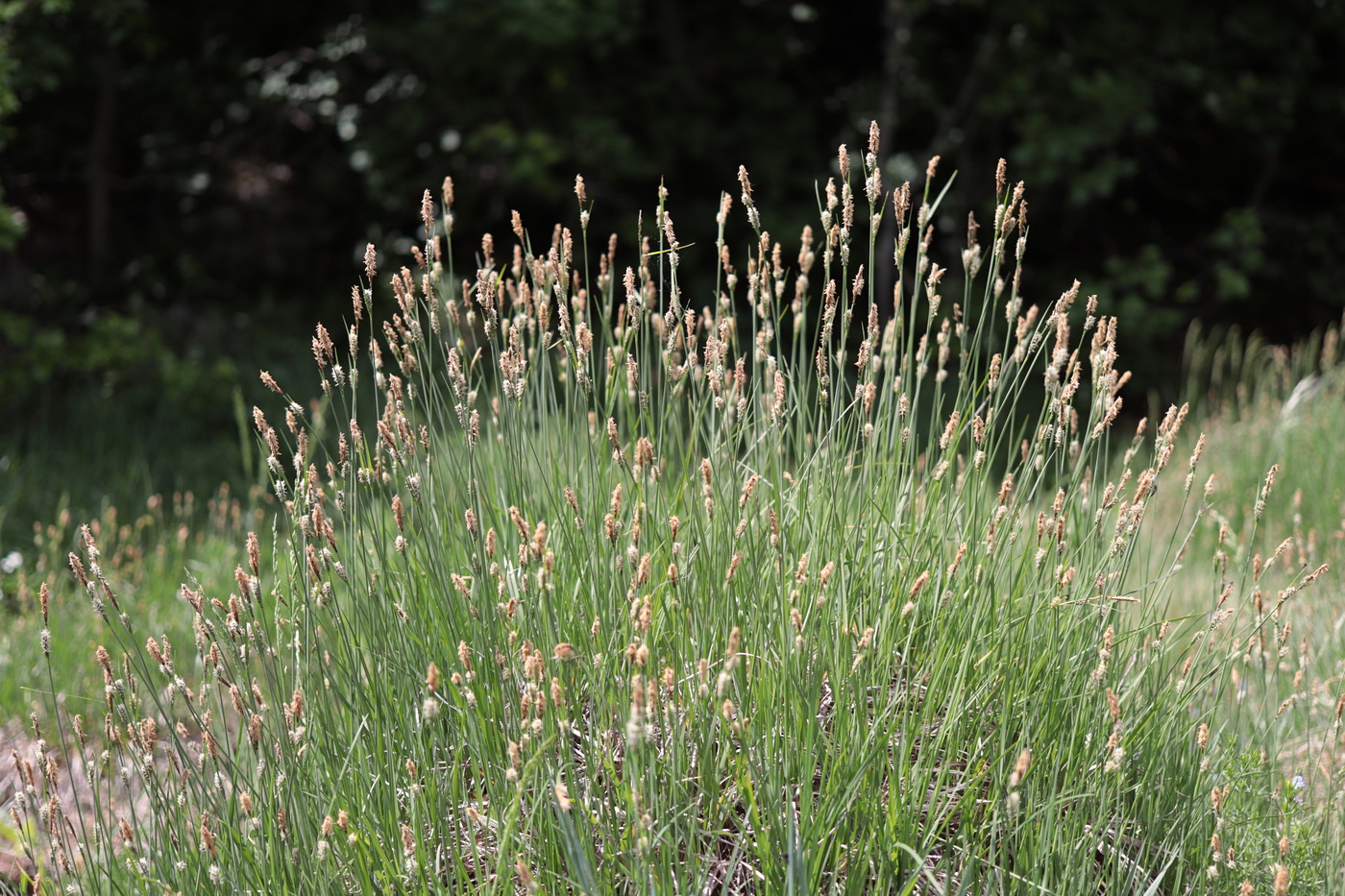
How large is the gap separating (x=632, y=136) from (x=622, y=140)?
3.82 feet

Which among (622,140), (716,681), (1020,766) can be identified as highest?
(622,140)

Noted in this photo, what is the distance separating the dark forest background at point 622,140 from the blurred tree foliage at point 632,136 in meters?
0.03

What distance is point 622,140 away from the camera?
8422 mm

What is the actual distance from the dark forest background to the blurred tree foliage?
3 cm

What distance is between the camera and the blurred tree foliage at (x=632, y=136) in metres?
8.49

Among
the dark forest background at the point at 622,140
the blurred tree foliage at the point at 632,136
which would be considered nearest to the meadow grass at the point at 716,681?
the dark forest background at the point at 622,140

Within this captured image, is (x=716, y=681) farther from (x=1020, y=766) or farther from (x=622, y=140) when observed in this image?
(x=622, y=140)

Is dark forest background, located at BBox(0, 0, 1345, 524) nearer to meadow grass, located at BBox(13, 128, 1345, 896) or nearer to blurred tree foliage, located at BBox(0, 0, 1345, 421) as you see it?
blurred tree foliage, located at BBox(0, 0, 1345, 421)

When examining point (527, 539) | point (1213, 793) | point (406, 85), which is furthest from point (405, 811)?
point (406, 85)

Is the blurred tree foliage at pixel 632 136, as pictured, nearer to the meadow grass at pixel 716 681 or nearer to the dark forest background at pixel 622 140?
the dark forest background at pixel 622 140

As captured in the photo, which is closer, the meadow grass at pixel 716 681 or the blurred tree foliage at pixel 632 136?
the meadow grass at pixel 716 681

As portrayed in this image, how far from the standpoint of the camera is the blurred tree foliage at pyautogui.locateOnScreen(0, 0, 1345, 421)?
8.49 m

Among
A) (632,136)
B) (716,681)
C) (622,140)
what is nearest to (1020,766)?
(716,681)

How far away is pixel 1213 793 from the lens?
→ 70.1 inches
